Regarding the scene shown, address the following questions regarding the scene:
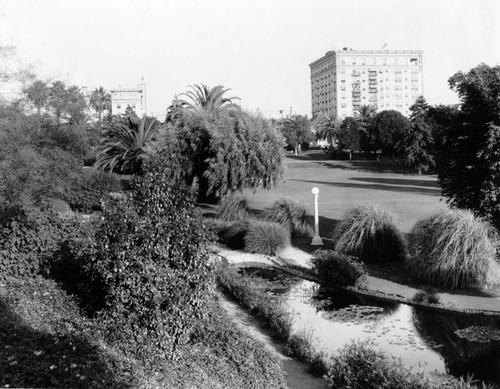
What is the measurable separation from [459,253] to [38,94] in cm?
2069

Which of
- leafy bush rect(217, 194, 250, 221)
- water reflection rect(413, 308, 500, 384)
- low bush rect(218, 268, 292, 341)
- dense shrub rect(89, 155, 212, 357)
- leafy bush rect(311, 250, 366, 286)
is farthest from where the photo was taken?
leafy bush rect(217, 194, 250, 221)

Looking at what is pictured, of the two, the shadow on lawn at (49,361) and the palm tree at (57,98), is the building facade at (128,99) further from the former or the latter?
the shadow on lawn at (49,361)

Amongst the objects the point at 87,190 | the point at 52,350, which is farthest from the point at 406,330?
the point at 87,190

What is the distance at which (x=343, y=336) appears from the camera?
32.9ft

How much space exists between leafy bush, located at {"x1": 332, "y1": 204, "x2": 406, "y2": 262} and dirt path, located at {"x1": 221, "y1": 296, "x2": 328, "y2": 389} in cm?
495

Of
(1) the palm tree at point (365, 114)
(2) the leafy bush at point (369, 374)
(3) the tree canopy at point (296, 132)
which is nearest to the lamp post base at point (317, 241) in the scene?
(2) the leafy bush at point (369, 374)

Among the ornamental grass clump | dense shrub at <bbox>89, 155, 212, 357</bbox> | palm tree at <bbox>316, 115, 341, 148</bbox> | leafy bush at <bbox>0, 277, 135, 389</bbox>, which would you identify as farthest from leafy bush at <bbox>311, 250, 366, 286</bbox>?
palm tree at <bbox>316, 115, 341, 148</bbox>

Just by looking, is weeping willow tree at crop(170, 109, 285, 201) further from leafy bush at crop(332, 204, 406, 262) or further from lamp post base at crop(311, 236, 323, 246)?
leafy bush at crop(332, 204, 406, 262)

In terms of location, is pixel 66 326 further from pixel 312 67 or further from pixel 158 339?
pixel 312 67

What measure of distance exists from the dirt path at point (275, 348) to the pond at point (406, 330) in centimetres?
71

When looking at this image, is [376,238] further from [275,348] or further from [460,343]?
[275,348]

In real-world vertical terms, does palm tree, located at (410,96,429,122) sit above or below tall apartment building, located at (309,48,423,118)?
below

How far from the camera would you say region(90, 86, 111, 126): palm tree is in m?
90.4

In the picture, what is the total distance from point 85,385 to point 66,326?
2491 mm
